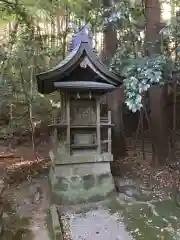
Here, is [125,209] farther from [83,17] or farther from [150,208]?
[83,17]

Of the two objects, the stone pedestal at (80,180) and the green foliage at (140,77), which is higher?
the green foliage at (140,77)

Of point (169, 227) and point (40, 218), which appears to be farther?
point (40, 218)

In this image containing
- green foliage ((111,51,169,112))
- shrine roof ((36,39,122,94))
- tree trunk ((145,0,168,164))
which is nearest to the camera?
green foliage ((111,51,169,112))

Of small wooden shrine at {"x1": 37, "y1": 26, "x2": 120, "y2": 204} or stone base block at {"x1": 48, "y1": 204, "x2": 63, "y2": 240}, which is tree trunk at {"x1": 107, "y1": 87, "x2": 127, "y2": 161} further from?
stone base block at {"x1": 48, "y1": 204, "x2": 63, "y2": 240}

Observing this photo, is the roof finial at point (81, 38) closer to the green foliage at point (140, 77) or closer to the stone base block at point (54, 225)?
the green foliage at point (140, 77)

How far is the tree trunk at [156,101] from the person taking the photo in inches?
373

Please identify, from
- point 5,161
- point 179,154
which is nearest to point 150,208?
point 179,154

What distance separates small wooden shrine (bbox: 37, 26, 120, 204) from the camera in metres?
7.72

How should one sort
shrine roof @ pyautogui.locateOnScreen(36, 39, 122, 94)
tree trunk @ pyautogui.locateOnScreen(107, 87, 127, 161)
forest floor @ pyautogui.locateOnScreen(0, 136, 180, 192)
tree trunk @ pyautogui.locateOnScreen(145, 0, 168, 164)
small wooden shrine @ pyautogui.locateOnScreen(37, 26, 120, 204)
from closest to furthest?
shrine roof @ pyautogui.locateOnScreen(36, 39, 122, 94) → small wooden shrine @ pyautogui.locateOnScreen(37, 26, 120, 204) → forest floor @ pyautogui.locateOnScreen(0, 136, 180, 192) → tree trunk @ pyautogui.locateOnScreen(145, 0, 168, 164) → tree trunk @ pyautogui.locateOnScreen(107, 87, 127, 161)

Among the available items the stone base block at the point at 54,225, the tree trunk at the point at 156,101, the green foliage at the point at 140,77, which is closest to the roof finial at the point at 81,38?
the green foliage at the point at 140,77

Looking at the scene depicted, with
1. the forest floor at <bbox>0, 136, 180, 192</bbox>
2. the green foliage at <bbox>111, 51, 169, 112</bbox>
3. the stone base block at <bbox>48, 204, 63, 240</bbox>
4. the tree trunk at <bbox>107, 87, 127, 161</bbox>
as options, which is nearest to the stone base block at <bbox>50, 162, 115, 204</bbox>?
the stone base block at <bbox>48, 204, 63, 240</bbox>

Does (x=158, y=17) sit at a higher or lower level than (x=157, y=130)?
higher

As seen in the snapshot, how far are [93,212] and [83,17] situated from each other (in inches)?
359

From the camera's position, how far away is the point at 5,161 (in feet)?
42.3
